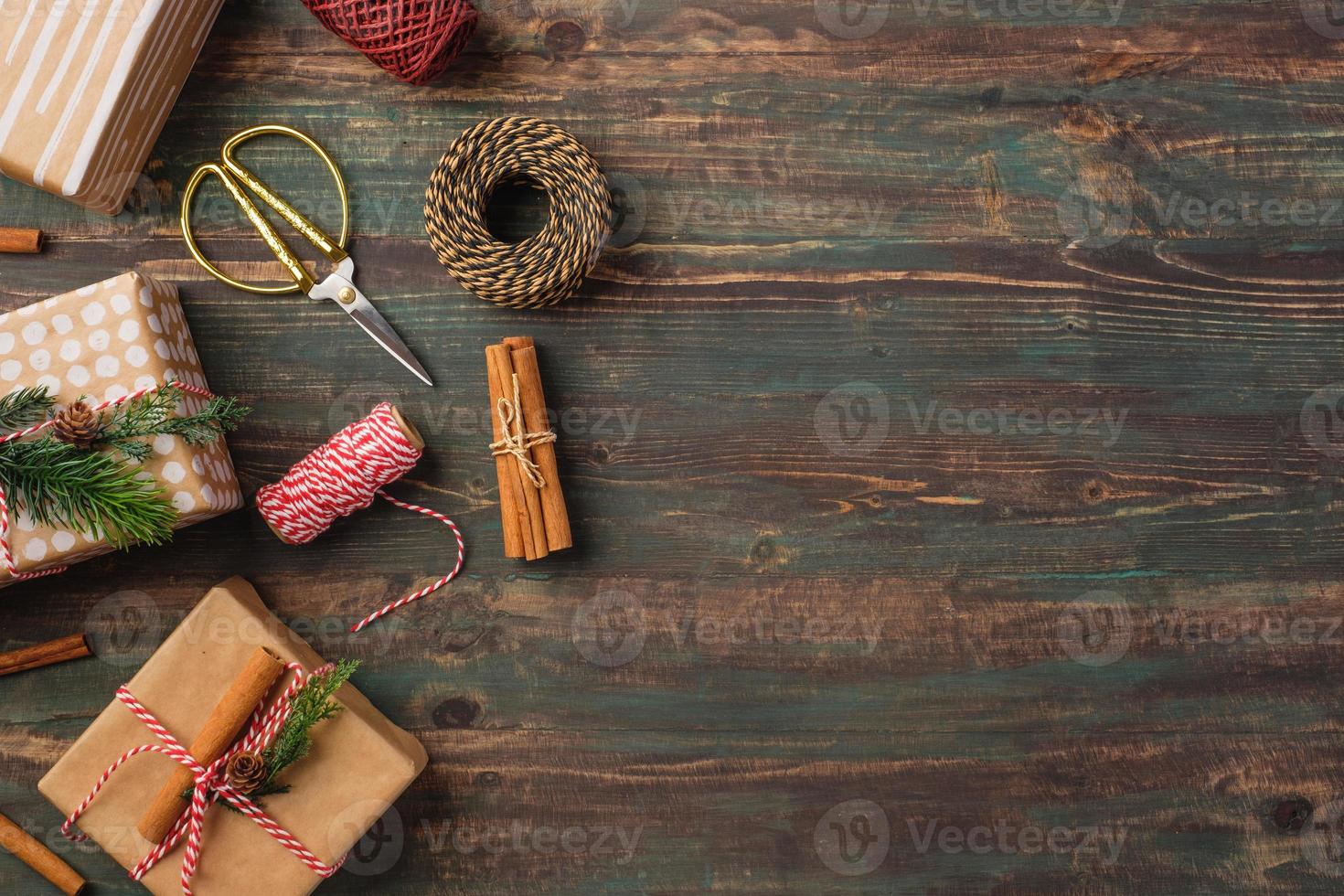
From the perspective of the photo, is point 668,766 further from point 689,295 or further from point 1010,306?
point 1010,306

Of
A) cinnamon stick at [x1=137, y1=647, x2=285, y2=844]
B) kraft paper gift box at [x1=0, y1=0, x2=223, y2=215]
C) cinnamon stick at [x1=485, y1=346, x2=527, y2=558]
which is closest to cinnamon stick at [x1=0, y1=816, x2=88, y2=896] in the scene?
cinnamon stick at [x1=137, y1=647, x2=285, y2=844]

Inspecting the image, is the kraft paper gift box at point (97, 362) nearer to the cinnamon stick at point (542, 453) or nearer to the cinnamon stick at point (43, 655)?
the cinnamon stick at point (43, 655)

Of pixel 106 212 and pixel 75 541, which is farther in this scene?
pixel 106 212

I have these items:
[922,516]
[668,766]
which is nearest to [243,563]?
[668,766]

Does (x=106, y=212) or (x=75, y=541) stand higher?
(x=106, y=212)

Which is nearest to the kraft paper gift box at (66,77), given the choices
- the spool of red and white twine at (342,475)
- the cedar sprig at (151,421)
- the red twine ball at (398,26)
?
the red twine ball at (398,26)

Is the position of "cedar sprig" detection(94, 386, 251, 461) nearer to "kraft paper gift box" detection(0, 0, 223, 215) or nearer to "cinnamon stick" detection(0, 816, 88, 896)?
"kraft paper gift box" detection(0, 0, 223, 215)

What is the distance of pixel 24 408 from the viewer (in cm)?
120

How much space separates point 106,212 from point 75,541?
532mm

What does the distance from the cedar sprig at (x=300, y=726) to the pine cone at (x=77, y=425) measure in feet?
1.43

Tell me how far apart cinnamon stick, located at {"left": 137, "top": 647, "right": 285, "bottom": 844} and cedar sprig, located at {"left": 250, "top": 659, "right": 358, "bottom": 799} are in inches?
2.1

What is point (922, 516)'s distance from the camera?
1.43m

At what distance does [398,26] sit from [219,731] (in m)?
1.02

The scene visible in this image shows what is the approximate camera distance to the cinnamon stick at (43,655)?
1353mm
